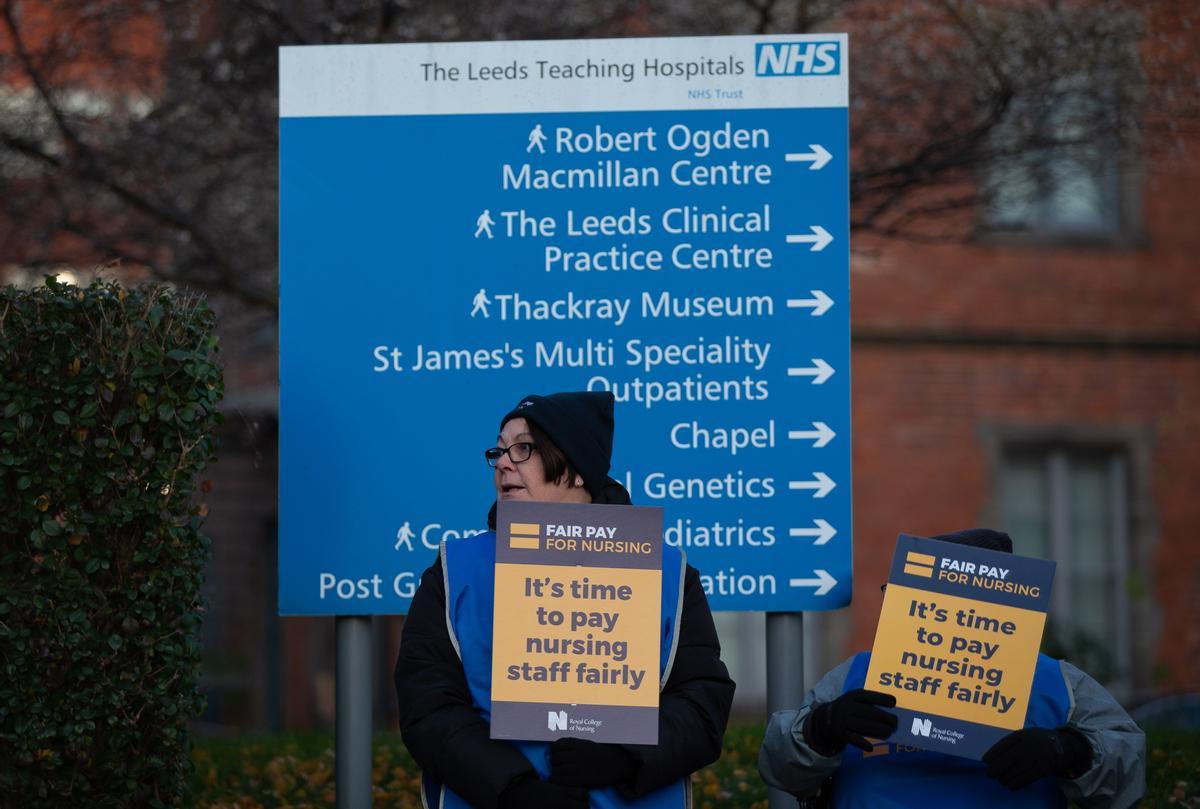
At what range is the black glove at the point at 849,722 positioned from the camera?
150 inches

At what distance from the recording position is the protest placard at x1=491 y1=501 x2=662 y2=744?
12.5 feet

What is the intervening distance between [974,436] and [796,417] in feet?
34.8

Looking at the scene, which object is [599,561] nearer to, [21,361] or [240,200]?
[21,361]

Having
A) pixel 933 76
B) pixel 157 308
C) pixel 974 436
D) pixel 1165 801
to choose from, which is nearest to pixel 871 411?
pixel 974 436

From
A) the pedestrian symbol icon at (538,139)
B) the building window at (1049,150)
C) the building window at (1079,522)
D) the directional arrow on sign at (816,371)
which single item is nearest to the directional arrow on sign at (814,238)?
the directional arrow on sign at (816,371)

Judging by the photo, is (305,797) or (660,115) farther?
(305,797)

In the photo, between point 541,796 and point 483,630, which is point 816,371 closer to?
point 483,630

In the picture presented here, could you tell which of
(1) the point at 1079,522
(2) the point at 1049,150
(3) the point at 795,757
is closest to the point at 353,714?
(3) the point at 795,757

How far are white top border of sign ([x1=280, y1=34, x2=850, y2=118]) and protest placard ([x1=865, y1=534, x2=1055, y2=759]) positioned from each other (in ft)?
6.76

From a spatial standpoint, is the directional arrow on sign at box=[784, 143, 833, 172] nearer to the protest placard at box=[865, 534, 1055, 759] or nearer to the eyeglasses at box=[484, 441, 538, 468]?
the protest placard at box=[865, 534, 1055, 759]

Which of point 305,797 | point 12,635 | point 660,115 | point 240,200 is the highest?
point 240,200

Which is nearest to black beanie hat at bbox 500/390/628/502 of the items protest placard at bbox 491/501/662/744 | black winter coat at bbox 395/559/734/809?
protest placard at bbox 491/501/662/744

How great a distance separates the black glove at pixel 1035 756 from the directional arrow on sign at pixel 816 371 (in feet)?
5.94

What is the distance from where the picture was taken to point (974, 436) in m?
15.6
